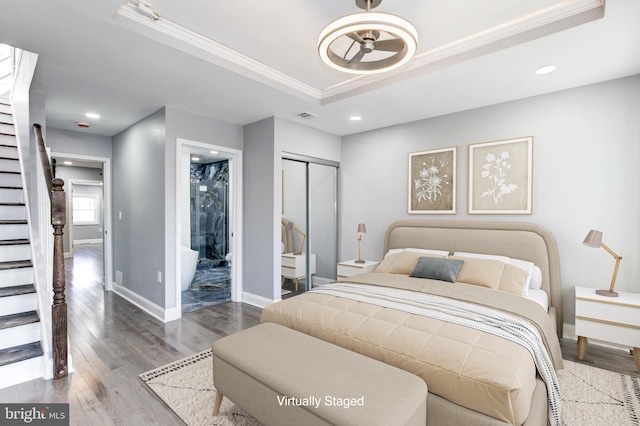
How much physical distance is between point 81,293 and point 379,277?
15.4ft

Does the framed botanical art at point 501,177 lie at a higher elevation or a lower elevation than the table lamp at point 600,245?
higher

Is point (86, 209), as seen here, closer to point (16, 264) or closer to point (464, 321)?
point (16, 264)

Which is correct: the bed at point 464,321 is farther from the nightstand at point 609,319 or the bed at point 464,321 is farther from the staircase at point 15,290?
the staircase at point 15,290

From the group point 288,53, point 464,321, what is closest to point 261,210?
point 288,53

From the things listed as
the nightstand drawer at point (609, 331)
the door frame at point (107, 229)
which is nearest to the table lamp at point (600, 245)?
the nightstand drawer at point (609, 331)

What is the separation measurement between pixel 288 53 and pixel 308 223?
2.56 metres

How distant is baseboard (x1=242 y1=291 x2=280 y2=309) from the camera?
13.6 feet

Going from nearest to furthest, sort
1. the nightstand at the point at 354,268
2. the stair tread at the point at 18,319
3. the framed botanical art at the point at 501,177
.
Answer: the stair tread at the point at 18,319
the framed botanical art at the point at 501,177
the nightstand at the point at 354,268

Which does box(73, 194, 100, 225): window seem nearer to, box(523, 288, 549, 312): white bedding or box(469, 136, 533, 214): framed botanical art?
box(469, 136, 533, 214): framed botanical art

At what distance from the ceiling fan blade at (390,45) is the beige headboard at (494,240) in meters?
2.52

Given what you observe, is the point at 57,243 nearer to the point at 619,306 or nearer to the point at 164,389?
the point at 164,389

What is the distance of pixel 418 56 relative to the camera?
2.82 metres

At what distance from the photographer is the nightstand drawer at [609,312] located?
8.29ft

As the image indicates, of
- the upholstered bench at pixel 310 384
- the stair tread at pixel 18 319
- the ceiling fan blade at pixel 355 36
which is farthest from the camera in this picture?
the stair tread at pixel 18 319
